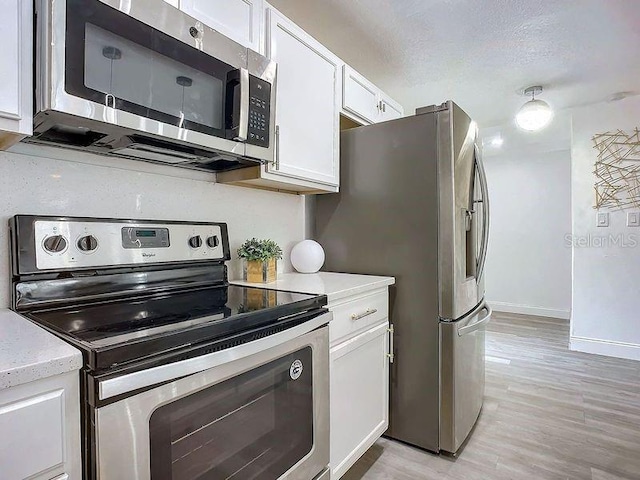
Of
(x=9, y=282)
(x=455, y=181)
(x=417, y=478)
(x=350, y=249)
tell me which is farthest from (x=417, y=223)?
(x=9, y=282)

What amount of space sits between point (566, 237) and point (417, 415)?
12.6 feet

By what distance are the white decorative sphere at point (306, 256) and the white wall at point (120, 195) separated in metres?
0.13

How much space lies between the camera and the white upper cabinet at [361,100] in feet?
A: 6.66

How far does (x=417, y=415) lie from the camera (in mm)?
1838

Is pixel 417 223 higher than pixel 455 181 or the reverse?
the reverse

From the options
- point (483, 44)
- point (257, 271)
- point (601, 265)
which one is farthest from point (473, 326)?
point (601, 265)

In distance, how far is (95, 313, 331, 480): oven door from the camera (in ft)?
2.39

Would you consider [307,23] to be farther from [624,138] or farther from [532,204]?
[532,204]

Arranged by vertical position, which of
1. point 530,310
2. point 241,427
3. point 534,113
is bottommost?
point 530,310

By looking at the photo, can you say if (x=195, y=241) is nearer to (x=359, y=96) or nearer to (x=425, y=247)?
(x=425, y=247)

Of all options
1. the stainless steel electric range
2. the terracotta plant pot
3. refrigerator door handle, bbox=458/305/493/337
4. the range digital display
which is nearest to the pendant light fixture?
refrigerator door handle, bbox=458/305/493/337

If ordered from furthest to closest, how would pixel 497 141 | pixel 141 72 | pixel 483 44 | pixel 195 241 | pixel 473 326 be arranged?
pixel 497 141 → pixel 483 44 → pixel 473 326 → pixel 195 241 → pixel 141 72

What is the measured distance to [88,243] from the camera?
1.17 metres

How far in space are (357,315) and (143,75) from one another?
3.84ft
